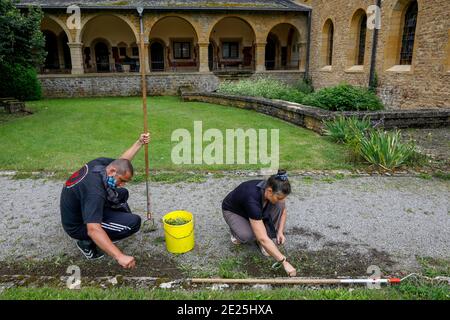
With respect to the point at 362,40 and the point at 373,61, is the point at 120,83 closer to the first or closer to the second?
the point at 362,40

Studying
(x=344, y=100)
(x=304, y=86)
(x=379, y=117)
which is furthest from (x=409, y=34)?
(x=304, y=86)

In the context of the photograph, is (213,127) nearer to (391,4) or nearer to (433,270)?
(433,270)

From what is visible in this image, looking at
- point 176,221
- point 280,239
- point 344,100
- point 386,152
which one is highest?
point 344,100

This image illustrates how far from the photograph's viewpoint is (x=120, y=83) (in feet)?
61.6

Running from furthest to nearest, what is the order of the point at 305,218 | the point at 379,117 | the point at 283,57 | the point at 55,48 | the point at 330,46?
the point at 283,57 → the point at 55,48 → the point at 330,46 → the point at 379,117 → the point at 305,218

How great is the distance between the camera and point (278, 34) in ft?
77.0

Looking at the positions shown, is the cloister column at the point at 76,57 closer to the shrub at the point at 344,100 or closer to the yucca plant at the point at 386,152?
the shrub at the point at 344,100

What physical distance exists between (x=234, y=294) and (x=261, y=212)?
2.49ft

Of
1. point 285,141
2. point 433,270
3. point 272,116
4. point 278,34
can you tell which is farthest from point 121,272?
point 278,34

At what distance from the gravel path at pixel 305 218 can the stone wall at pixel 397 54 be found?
23.0 ft

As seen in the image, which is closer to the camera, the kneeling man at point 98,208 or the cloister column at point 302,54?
the kneeling man at point 98,208

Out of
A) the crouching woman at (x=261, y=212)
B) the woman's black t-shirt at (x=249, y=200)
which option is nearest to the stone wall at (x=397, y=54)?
the crouching woman at (x=261, y=212)

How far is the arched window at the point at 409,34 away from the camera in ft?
40.5

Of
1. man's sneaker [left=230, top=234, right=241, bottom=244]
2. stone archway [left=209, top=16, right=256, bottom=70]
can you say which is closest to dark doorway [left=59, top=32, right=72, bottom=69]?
stone archway [left=209, top=16, right=256, bottom=70]
